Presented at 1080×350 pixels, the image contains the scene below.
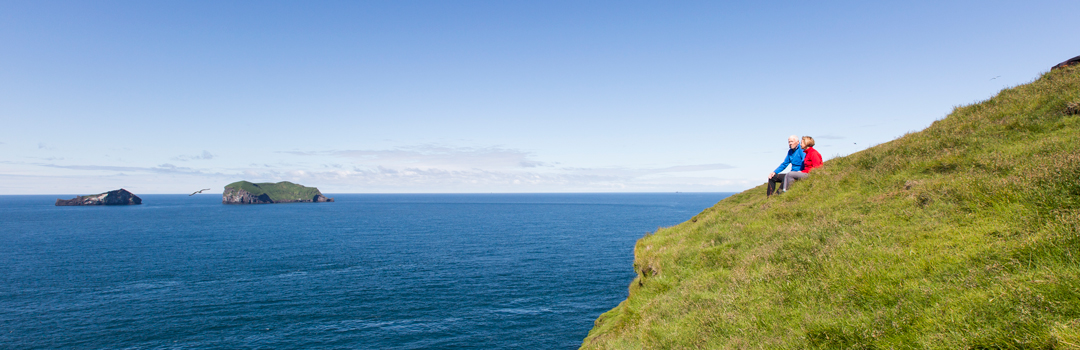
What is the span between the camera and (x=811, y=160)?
65.4 ft

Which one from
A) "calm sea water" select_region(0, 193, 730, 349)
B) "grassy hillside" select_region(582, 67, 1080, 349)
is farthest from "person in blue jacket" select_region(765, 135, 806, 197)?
"calm sea water" select_region(0, 193, 730, 349)

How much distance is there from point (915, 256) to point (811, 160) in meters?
13.4

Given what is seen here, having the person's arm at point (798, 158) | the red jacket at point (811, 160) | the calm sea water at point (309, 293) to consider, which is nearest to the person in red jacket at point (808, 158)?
the red jacket at point (811, 160)

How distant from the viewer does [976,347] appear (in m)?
5.04

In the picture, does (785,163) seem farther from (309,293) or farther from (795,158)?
(309,293)

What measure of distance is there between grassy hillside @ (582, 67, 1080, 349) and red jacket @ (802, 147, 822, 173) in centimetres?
257

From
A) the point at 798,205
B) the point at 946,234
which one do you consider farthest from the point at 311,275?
the point at 946,234

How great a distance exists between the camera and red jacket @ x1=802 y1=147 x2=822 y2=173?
19.9m

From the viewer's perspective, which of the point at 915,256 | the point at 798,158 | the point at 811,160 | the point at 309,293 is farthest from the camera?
the point at 309,293

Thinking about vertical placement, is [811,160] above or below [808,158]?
below

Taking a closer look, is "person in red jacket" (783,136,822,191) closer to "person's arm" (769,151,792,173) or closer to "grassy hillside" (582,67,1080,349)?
"person's arm" (769,151,792,173)

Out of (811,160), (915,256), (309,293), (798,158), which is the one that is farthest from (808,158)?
(309,293)

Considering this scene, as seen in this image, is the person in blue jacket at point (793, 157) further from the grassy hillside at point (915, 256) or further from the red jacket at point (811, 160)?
the grassy hillside at point (915, 256)

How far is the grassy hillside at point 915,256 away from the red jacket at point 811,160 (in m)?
2.57
